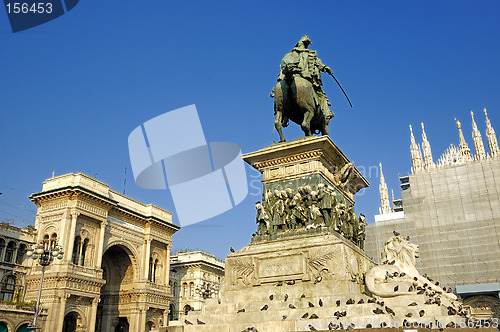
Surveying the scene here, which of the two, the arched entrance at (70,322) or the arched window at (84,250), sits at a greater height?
the arched window at (84,250)

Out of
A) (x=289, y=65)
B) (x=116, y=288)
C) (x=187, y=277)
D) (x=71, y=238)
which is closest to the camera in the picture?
(x=289, y=65)

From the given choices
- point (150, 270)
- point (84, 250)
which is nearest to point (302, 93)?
point (84, 250)

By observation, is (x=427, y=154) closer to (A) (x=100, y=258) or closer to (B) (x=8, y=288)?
(A) (x=100, y=258)

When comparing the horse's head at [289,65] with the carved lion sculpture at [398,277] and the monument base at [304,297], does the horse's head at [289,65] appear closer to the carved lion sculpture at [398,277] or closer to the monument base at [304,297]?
the monument base at [304,297]

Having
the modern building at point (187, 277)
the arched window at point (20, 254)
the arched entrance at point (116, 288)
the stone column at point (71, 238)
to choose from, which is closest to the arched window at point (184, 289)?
the modern building at point (187, 277)

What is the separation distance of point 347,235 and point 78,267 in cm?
3139

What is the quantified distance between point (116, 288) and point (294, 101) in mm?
A: 38982

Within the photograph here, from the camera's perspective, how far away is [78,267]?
37.1m

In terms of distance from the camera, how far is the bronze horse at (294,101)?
11.9m

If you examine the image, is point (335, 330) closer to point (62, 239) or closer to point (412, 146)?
point (62, 239)

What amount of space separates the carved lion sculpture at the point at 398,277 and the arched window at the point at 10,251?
3530cm

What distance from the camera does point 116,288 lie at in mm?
45562

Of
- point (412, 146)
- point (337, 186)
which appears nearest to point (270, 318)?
point (337, 186)

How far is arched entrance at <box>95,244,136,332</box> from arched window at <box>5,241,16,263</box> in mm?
9060
